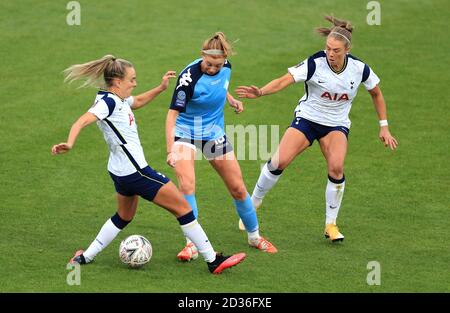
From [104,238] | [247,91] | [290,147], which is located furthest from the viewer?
[290,147]

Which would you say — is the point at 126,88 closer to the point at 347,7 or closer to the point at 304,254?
the point at 304,254

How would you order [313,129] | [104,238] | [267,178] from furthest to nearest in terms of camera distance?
[267,178] → [313,129] → [104,238]

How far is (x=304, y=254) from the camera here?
1019 centimetres

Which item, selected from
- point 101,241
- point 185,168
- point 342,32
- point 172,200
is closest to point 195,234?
point 172,200

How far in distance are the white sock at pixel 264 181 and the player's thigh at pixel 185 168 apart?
1419mm

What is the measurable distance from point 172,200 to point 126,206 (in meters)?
0.61

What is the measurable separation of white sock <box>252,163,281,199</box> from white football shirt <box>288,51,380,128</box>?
818mm

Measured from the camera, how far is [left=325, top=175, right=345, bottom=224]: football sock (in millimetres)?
10812

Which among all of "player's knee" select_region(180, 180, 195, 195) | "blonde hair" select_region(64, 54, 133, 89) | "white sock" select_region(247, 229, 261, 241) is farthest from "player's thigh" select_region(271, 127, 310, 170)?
"blonde hair" select_region(64, 54, 133, 89)

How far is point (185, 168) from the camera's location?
9914 mm

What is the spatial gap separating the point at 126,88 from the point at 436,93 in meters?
9.05

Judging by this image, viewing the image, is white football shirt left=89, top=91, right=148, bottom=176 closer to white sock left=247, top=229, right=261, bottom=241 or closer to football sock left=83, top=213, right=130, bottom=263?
football sock left=83, top=213, right=130, bottom=263

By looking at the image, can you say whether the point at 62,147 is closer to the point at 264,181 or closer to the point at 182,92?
the point at 182,92
